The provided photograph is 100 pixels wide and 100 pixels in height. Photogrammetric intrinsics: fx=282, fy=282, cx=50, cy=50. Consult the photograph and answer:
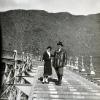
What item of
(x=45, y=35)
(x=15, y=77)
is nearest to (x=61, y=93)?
(x=15, y=77)

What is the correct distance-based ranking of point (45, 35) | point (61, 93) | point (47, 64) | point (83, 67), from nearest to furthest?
point (61, 93) → point (47, 64) → point (83, 67) → point (45, 35)

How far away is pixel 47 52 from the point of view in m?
8.41

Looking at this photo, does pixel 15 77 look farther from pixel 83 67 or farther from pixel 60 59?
pixel 83 67

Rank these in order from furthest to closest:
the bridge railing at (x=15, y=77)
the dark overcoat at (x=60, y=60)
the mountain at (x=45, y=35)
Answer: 1. the mountain at (x=45, y=35)
2. the dark overcoat at (x=60, y=60)
3. the bridge railing at (x=15, y=77)

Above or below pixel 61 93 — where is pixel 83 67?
above

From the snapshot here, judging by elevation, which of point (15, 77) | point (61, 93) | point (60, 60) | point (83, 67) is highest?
point (60, 60)

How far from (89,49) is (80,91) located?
141 ft

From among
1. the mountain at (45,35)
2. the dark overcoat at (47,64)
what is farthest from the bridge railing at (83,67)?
the mountain at (45,35)

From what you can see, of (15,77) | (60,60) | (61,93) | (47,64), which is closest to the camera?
(61,93)

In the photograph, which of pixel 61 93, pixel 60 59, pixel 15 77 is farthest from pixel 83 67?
pixel 61 93

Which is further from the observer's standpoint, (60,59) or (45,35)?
(45,35)

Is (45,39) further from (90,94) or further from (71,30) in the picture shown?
(90,94)

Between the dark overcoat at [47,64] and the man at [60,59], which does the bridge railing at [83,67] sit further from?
the dark overcoat at [47,64]

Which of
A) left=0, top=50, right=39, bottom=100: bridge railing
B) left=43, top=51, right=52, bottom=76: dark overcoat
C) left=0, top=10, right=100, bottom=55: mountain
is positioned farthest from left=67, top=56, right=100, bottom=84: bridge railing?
left=0, top=10, right=100, bottom=55: mountain
